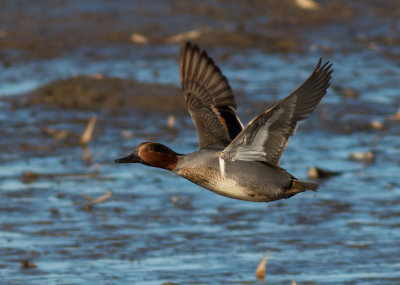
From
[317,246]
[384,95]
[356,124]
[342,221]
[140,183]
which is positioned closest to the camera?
[317,246]

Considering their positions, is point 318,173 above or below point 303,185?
above

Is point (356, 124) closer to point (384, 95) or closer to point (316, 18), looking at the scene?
point (384, 95)

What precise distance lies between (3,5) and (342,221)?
9.47 metres

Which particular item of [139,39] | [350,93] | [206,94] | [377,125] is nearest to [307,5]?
[139,39]

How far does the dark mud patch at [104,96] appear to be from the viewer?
13.1m

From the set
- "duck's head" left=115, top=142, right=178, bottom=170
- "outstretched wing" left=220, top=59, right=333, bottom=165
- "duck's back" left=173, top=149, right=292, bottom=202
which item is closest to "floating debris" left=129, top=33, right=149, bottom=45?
"duck's head" left=115, top=142, right=178, bottom=170

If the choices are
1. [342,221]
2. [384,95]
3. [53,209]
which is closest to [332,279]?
[342,221]

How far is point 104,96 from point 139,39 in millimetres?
3151

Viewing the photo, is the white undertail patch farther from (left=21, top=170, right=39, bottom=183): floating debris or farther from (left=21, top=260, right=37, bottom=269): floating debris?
(left=21, top=170, right=39, bottom=183): floating debris

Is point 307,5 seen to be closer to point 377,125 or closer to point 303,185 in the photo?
point 377,125

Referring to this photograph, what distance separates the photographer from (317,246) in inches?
341

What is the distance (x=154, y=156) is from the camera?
19.9ft

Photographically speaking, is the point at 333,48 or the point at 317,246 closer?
the point at 317,246

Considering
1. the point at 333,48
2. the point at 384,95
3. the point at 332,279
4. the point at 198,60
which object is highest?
the point at 333,48
